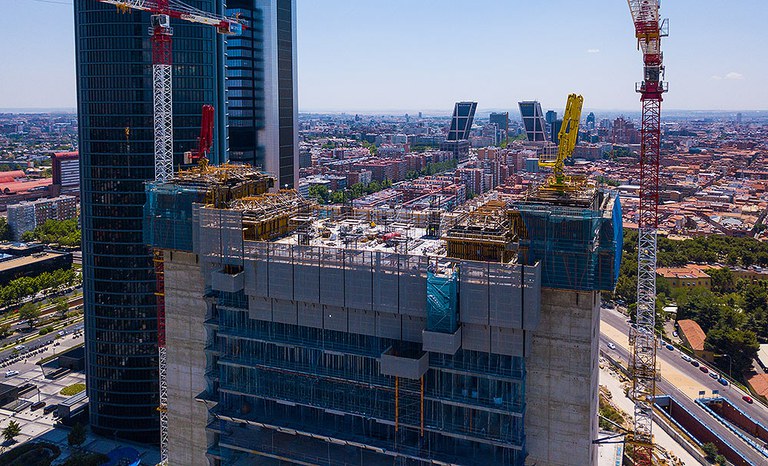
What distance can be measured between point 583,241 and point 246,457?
25.1 meters

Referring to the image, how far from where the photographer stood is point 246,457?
4344cm

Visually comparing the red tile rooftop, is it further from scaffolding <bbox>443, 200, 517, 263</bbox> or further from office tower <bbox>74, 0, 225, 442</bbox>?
scaffolding <bbox>443, 200, 517, 263</bbox>

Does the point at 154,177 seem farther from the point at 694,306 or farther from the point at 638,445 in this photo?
the point at 694,306

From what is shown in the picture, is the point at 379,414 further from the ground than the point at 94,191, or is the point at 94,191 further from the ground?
the point at 94,191

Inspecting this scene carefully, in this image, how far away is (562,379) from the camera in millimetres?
36219

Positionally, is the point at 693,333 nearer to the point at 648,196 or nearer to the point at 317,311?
the point at 648,196

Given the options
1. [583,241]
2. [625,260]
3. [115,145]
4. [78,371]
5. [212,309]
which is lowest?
[78,371]

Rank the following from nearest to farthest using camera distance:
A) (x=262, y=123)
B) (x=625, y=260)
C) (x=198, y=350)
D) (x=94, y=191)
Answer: (x=198, y=350) → (x=94, y=191) → (x=262, y=123) → (x=625, y=260)

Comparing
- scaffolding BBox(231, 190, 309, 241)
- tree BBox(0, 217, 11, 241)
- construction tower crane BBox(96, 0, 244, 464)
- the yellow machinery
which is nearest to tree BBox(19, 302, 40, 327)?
construction tower crane BBox(96, 0, 244, 464)

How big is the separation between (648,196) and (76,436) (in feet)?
225

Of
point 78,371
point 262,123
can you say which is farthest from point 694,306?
point 78,371

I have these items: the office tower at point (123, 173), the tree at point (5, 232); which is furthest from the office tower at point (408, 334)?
the tree at point (5, 232)

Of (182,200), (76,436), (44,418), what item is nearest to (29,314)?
(44,418)

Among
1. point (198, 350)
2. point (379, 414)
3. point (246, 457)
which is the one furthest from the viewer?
point (198, 350)
